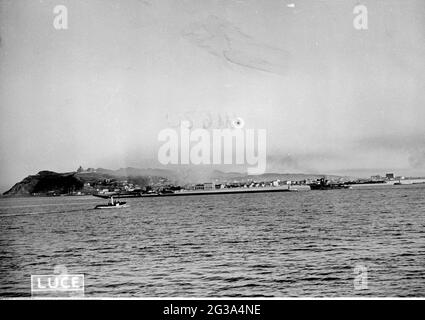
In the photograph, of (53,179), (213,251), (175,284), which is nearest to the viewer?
(175,284)

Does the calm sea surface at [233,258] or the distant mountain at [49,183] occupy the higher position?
the distant mountain at [49,183]

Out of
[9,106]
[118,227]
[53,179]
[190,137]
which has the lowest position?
[118,227]

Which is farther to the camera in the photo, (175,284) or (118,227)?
(118,227)

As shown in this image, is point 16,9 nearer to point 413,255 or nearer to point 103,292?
point 103,292

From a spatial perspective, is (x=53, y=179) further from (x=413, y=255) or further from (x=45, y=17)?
(x=413, y=255)

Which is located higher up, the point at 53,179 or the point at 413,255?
the point at 53,179

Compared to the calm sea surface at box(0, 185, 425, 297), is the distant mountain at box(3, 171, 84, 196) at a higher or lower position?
higher
